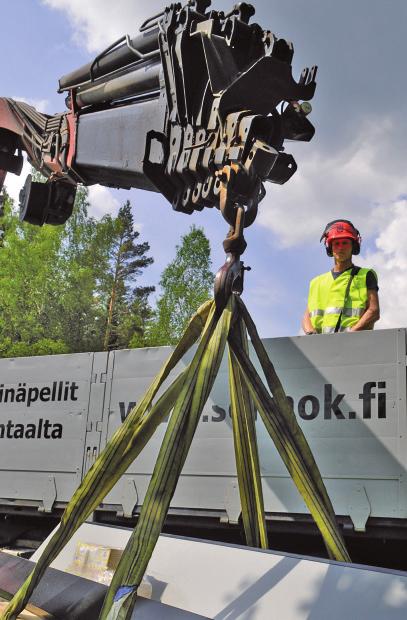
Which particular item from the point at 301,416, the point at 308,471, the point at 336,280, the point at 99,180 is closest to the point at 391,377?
the point at 301,416

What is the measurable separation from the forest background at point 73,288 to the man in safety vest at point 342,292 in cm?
1918

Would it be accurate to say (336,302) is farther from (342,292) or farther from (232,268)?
(232,268)

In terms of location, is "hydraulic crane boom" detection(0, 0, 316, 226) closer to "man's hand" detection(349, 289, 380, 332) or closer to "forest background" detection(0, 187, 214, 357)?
"man's hand" detection(349, 289, 380, 332)

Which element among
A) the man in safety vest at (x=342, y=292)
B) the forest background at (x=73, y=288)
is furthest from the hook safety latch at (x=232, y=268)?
the forest background at (x=73, y=288)

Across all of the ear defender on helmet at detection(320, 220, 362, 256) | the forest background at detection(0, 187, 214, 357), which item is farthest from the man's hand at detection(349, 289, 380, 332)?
the forest background at detection(0, 187, 214, 357)

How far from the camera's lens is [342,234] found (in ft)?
16.8

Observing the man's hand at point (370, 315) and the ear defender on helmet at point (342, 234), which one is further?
the ear defender on helmet at point (342, 234)

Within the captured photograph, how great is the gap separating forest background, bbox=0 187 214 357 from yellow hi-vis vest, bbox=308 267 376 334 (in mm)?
19250

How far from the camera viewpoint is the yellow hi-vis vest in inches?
194

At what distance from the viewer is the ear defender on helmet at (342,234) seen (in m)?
5.13

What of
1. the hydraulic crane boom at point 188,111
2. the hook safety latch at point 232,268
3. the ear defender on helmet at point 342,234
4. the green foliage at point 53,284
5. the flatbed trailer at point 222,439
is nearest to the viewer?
the hook safety latch at point 232,268

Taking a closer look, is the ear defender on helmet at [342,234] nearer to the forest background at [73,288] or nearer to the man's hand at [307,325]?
the man's hand at [307,325]

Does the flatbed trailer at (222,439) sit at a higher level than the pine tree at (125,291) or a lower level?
lower

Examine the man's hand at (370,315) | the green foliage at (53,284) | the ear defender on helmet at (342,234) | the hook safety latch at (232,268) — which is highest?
the green foliage at (53,284)
